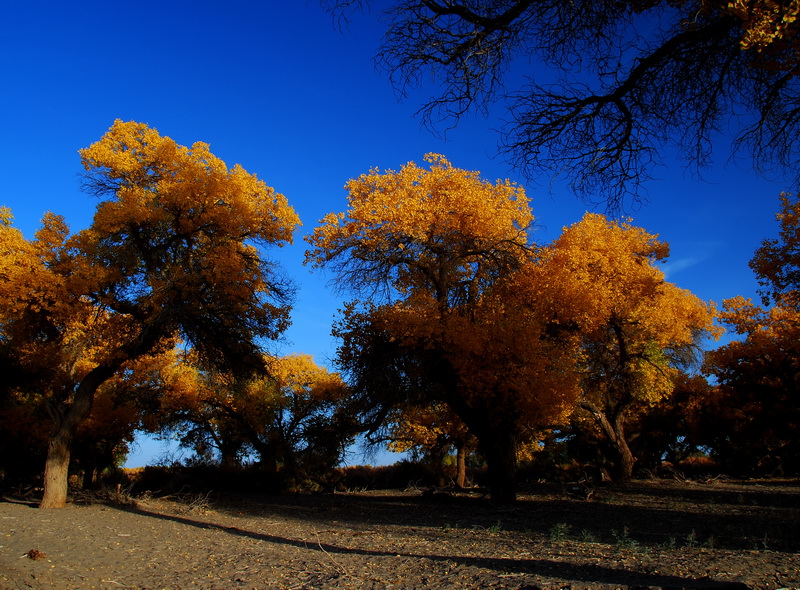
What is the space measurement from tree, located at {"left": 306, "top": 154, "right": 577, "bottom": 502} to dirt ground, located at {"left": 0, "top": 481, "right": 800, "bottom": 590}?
245cm

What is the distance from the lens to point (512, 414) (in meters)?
13.1

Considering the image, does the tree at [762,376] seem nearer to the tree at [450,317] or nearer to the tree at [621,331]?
the tree at [621,331]

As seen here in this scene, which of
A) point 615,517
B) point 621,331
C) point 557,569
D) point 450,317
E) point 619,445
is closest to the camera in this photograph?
point 557,569

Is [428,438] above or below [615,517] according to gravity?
above

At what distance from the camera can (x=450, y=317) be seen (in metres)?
12.6

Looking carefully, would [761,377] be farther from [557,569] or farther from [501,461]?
[557,569]

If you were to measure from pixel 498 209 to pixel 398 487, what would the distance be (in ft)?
54.3

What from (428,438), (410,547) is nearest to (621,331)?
(428,438)

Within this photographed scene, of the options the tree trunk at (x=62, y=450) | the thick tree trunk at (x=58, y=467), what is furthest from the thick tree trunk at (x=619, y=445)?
the thick tree trunk at (x=58, y=467)

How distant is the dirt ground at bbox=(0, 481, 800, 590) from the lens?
4855 mm

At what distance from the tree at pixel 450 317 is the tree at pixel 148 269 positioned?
2014 mm

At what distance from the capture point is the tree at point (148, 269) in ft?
40.2

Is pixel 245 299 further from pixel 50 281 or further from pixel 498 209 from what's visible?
pixel 498 209

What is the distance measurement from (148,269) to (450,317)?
301 inches
